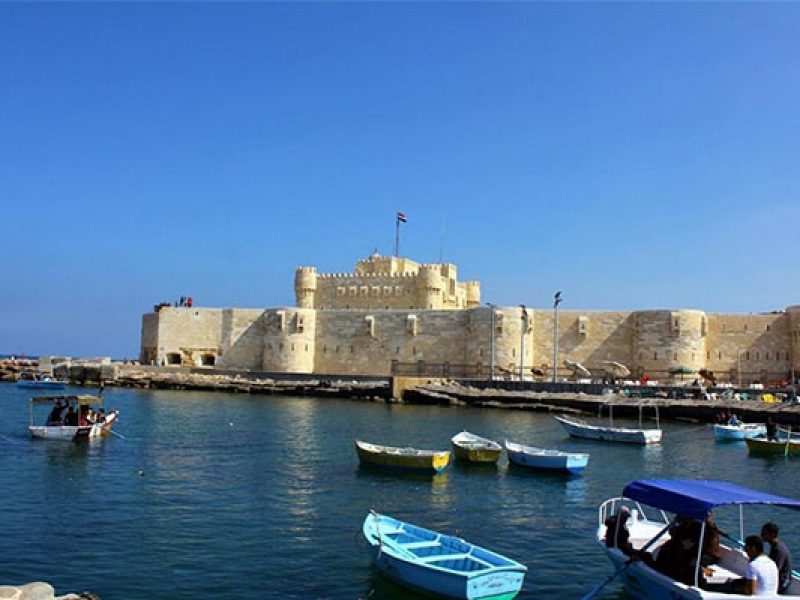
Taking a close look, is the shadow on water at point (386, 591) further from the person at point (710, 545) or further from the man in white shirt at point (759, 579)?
the man in white shirt at point (759, 579)

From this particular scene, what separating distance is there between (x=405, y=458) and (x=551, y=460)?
361 centimetres

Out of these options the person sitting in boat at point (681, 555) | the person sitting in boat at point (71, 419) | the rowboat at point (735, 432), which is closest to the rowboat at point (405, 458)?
the person sitting in boat at point (71, 419)

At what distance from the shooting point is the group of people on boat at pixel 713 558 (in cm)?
866

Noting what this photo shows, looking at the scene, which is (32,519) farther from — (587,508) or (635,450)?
(635,450)

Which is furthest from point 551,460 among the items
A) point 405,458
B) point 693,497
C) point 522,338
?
point 522,338

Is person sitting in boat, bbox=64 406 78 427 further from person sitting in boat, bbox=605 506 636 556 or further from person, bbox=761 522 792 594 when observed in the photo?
person, bbox=761 522 792 594

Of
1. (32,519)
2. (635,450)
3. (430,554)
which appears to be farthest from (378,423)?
(430,554)

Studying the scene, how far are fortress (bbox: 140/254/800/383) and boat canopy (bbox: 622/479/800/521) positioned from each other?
33634 millimetres

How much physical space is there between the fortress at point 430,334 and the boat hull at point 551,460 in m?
24.0

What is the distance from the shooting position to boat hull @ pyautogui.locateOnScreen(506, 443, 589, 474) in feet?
65.0

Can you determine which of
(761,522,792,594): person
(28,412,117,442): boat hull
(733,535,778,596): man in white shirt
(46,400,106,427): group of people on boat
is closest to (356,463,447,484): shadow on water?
(28,412,117,442): boat hull

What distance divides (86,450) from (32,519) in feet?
Answer: 26.2

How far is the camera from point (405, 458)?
63.4 ft

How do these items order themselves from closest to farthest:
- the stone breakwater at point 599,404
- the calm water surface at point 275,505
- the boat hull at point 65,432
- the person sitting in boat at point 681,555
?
the person sitting in boat at point 681,555 → the calm water surface at point 275,505 → the boat hull at point 65,432 → the stone breakwater at point 599,404
